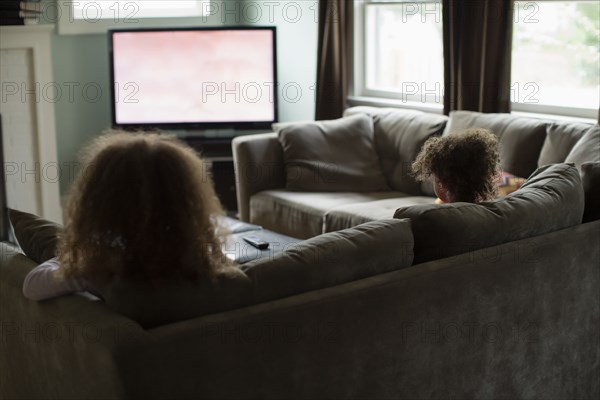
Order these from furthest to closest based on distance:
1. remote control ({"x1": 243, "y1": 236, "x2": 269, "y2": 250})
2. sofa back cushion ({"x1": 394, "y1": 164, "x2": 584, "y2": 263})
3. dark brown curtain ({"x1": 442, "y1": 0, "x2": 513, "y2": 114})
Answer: dark brown curtain ({"x1": 442, "y1": 0, "x2": 513, "y2": 114}) < remote control ({"x1": 243, "y1": 236, "x2": 269, "y2": 250}) < sofa back cushion ({"x1": 394, "y1": 164, "x2": 584, "y2": 263})

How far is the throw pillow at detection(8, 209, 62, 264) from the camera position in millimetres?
2168

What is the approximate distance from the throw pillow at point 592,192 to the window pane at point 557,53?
1.77 metres

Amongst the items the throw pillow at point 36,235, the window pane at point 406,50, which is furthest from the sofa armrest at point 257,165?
the throw pillow at point 36,235

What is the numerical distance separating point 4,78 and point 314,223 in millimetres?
2276

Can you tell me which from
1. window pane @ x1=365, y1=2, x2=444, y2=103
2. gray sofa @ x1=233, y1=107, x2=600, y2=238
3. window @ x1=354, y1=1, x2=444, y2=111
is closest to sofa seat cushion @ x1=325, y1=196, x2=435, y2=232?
gray sofa @ x1=233, y1=107, x2=600, y2=238

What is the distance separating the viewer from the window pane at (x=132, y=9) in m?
6.15

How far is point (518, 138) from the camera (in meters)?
4.15

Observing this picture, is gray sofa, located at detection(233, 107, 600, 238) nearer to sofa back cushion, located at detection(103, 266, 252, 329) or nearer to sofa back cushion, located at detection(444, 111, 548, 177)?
sofa back cushion, located at detection(444, 111, 548, 177)

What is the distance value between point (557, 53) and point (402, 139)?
3.18 ft

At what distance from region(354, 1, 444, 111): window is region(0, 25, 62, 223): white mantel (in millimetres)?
2141

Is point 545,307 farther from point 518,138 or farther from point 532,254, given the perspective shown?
point 518,138

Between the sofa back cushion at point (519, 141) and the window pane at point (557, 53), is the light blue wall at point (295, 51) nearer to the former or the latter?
the window pane at point (557, 53)

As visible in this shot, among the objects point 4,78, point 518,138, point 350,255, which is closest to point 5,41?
point 4,78

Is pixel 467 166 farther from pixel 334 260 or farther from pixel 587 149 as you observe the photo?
pixel 587 149
